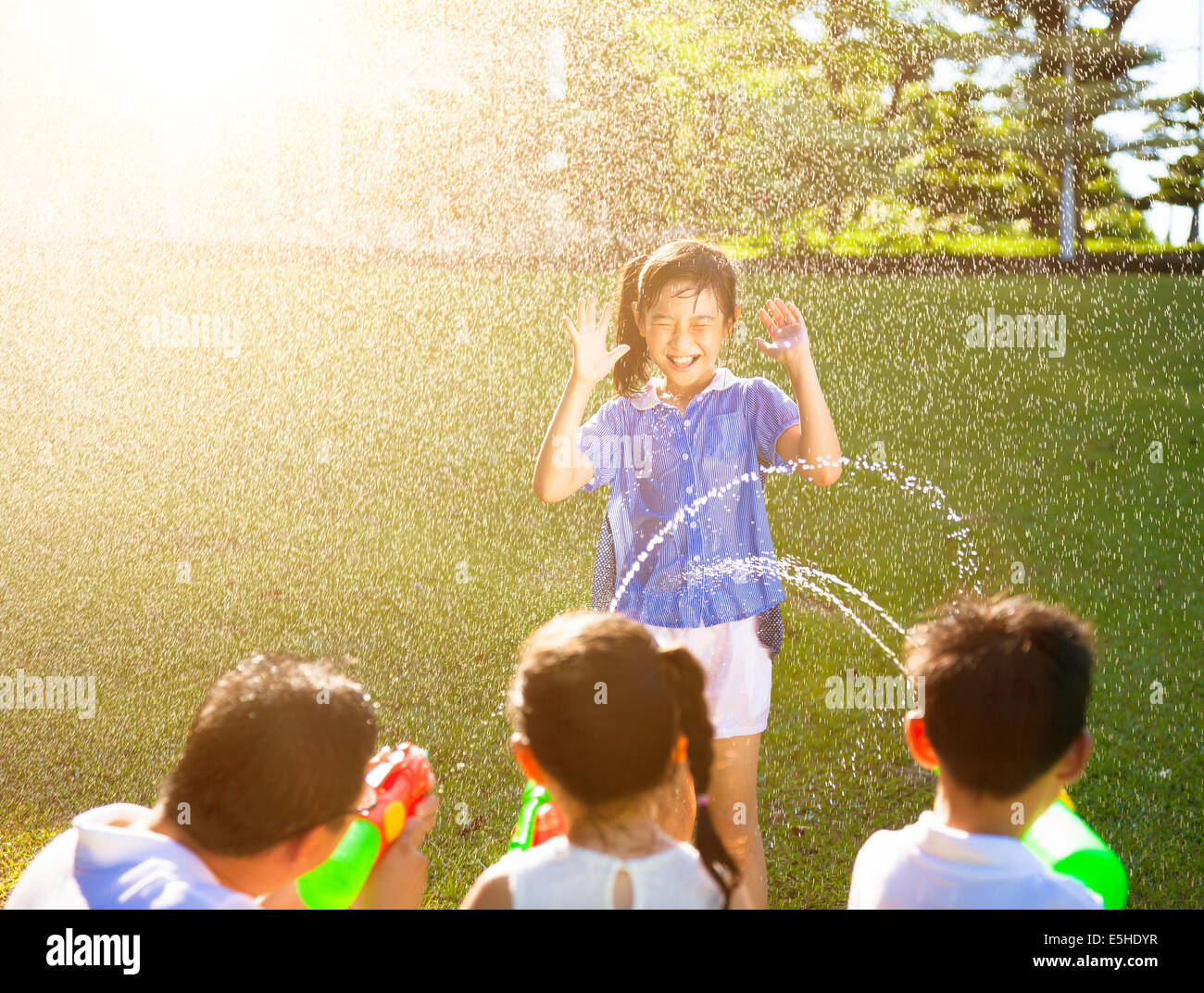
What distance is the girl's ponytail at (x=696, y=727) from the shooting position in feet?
7.13

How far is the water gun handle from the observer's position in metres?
2.26

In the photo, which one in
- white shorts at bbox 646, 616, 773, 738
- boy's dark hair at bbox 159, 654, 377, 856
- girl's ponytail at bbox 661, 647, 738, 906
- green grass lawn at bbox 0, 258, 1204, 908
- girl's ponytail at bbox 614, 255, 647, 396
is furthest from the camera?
green grass lawn at bbox 0, 258, 1204, 908

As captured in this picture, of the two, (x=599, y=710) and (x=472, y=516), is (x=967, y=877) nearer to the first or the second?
(x=599, y=710)

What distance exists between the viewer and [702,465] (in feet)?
10.3

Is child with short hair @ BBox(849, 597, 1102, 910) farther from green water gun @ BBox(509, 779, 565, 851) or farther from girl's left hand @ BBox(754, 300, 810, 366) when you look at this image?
girl's left hand @ BBox(754, 300, 810, 366)

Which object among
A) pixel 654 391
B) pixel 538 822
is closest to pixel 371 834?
pixel 538 822

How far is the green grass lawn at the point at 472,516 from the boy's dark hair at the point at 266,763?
1747 mm

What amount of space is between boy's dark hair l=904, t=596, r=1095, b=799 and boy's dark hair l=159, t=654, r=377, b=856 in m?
0.99

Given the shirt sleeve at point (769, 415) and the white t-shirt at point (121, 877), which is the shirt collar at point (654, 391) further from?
the white t-shirt at point (121, 877)

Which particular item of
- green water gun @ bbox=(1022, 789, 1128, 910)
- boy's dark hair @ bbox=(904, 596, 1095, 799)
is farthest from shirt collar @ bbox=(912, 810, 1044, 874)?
green water gun @ bbox=(1022, 789, 1128, 910)

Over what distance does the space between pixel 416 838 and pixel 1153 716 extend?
373 cm

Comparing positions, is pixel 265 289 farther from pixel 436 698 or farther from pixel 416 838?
pixel 416 838

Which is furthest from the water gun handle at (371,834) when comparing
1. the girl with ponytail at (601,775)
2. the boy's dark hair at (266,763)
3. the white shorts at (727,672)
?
the white shorts at (727,672)

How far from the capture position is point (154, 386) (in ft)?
35.2
